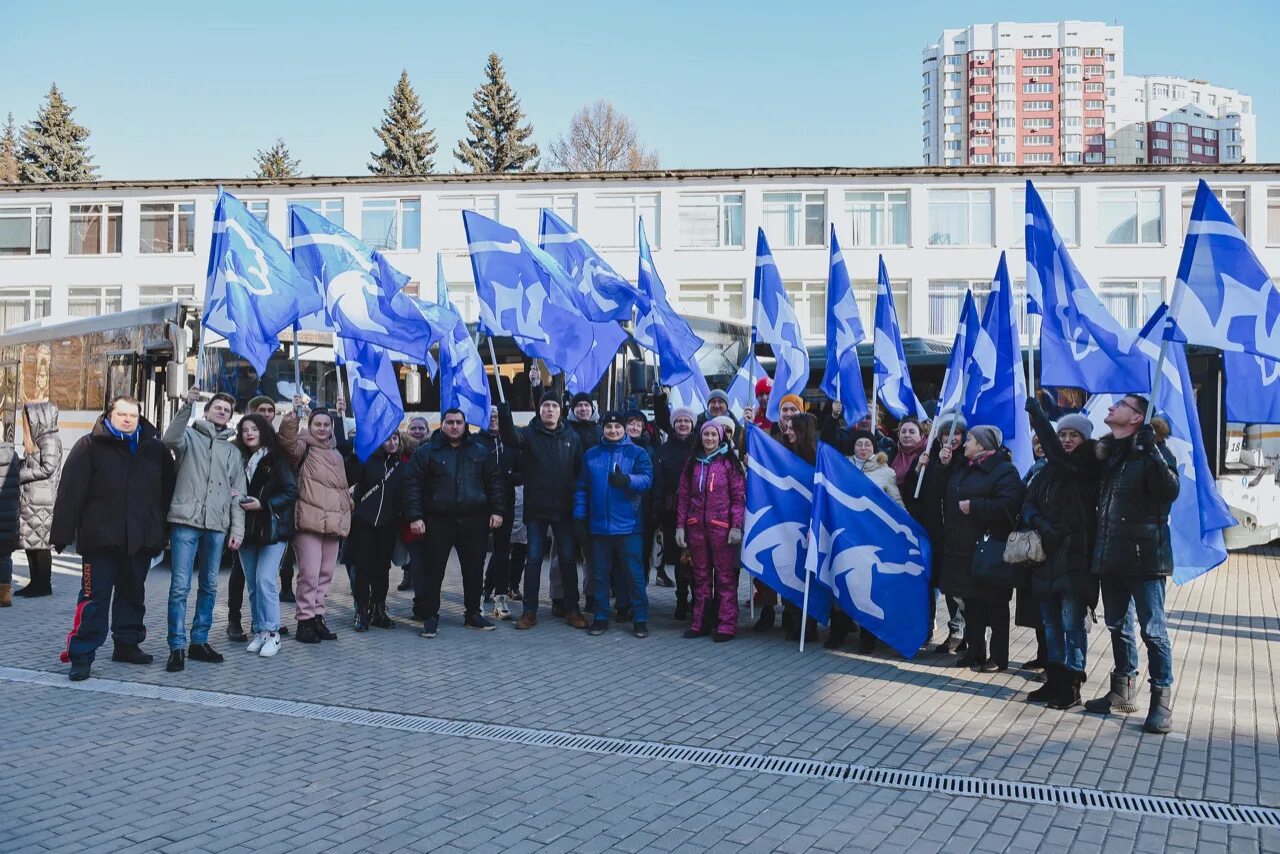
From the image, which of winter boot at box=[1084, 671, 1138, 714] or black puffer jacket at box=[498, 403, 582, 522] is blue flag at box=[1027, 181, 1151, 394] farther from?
black puffer jacket at box=[498, 403, 582, 522]

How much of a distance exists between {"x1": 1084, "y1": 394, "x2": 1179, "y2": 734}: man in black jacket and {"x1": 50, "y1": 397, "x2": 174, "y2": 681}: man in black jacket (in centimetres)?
637

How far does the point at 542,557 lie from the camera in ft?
32.6

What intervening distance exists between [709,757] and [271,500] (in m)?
4.26

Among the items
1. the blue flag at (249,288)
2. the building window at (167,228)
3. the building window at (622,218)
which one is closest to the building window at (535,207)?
the building window at (622,218)

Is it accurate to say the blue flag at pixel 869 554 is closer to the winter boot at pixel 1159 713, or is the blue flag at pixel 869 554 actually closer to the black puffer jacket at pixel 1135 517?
the black puffer jacket at pixel 1135 517

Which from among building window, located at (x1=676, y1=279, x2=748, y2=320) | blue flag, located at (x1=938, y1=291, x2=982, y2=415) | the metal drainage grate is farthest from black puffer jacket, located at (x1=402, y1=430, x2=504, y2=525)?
building window, located at (x1=676, y1=279, x2=748, y2=320)

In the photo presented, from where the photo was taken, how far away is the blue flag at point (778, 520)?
30.3ft

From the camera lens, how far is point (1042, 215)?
30.4 ft

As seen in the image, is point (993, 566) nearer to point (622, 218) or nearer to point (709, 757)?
point (709, 757)

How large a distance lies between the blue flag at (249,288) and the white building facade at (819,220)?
24.9m

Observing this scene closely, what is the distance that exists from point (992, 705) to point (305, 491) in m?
5.45

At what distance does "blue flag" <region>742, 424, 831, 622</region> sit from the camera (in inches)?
364

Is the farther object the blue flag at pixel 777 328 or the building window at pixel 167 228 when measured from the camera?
the building window at pixel 167 228

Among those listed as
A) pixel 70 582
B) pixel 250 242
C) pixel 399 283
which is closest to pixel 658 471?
pixel 399 283
